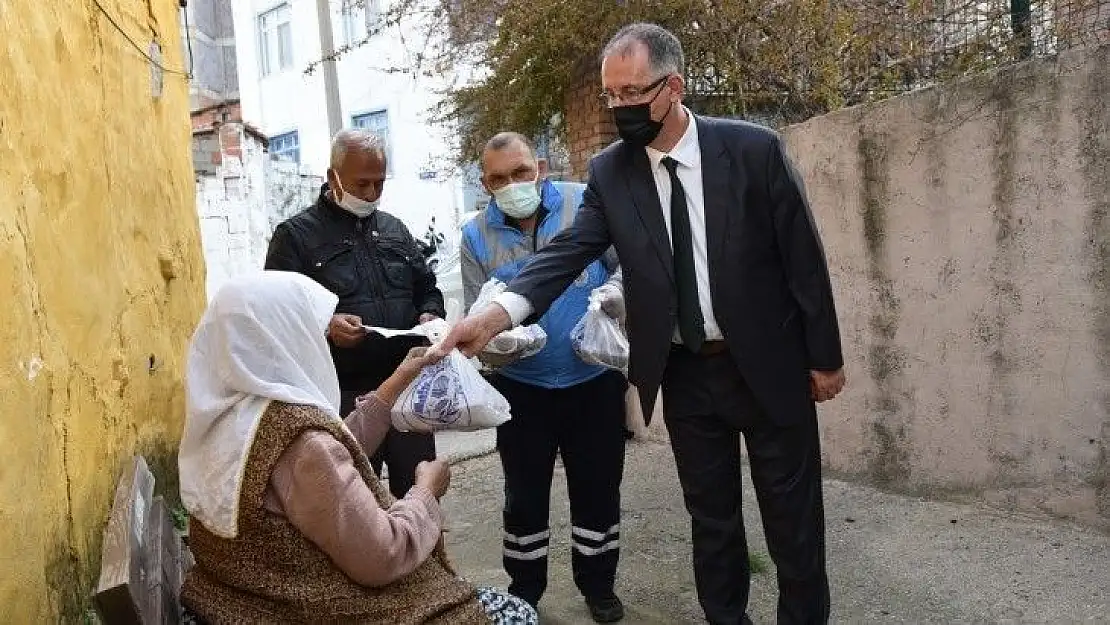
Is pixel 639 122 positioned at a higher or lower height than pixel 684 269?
higher

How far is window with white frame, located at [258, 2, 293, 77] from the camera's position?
21031 millimetres

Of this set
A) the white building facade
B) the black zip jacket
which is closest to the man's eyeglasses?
the black zip jacket

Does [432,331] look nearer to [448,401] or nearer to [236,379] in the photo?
[448,401]

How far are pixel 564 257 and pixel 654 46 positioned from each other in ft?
2.25

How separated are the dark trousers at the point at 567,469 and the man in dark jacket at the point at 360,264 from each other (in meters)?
0.46

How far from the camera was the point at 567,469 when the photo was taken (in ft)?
11.8

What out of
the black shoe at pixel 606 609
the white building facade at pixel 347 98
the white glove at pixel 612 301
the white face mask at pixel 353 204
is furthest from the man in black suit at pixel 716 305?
the white building facade at pixel 347 98

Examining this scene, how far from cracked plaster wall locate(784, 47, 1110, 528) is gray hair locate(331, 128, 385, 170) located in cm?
214

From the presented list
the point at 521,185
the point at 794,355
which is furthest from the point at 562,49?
the point at 794,355

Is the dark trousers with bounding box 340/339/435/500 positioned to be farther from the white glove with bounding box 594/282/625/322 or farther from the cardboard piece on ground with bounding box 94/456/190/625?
the cardboard piece on ground with bounding box 94/456/190/625

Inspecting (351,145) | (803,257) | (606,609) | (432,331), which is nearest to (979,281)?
(803,257)

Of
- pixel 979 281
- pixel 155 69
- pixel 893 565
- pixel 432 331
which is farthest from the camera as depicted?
pixel 155 69

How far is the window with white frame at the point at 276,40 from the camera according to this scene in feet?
69.0

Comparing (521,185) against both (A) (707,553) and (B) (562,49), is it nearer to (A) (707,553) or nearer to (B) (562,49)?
(A) (707,553)
